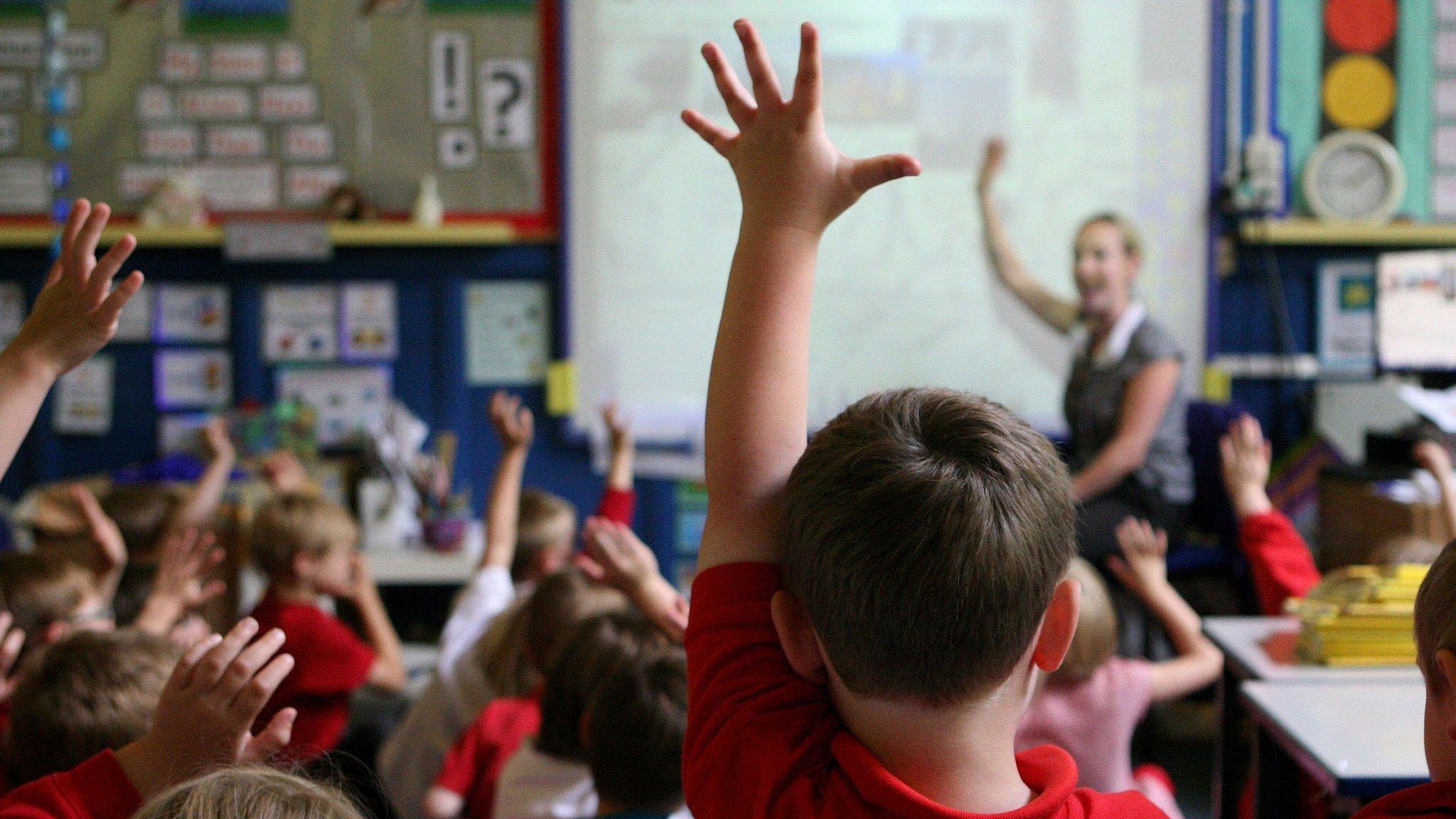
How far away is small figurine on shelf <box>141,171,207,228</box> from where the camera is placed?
380cm

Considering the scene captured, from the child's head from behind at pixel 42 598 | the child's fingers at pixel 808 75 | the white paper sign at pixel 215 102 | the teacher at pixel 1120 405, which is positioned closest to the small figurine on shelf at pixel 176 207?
the white paper sign at pixel 215 102

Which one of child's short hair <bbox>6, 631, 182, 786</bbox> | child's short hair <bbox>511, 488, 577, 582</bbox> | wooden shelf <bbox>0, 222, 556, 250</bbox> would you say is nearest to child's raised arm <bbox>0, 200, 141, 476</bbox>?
child's short hair <bbox>6, 631, 182, 786</bbox>

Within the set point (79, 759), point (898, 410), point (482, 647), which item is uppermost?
point (898, 410)

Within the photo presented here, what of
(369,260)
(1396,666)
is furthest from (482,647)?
(369,260)

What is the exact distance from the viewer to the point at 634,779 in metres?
1.20

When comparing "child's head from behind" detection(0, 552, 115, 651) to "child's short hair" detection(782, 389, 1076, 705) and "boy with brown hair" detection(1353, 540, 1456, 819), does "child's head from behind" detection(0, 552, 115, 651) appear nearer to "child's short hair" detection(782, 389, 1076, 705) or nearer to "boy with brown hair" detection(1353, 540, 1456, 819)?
"child's short hair" detection(782, 389, 1076, 705)

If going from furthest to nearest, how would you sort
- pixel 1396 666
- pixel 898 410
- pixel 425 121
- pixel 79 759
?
pixel 425 121 < pixel 1396 666 < pixel 79 759 < pixel 898 410

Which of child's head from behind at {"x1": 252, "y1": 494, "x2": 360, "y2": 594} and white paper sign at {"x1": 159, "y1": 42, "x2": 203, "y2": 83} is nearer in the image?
child's head from behind at {"x1": 252, "y1": 494, "x2": 360, "y2": 594}

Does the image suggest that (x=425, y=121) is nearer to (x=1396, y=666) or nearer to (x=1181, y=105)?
(x=1181, y=105)

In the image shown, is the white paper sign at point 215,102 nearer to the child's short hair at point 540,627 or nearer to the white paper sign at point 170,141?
the white paper sign at point 170,141

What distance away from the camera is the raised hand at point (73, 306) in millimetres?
981

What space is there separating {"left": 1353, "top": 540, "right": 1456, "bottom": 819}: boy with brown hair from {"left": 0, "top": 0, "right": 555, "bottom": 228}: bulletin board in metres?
3.39

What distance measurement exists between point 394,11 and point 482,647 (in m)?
2.64

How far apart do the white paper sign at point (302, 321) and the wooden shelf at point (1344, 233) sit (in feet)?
9.71
